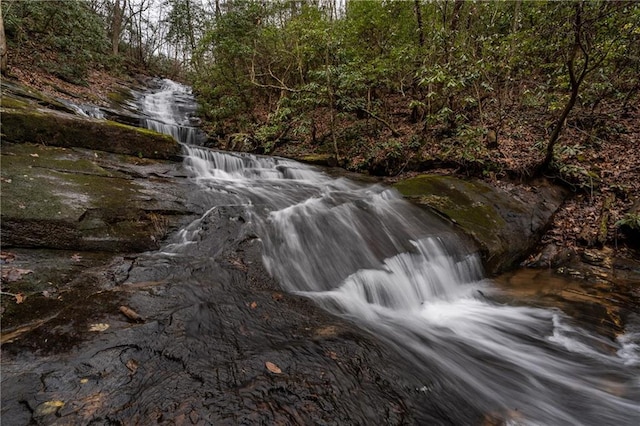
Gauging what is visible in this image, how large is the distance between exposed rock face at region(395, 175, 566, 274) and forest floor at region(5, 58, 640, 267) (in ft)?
0.94

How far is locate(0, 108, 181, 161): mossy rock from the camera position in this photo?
5.53 meters

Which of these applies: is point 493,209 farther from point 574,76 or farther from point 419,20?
point 419,20

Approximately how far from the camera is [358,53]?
32.4 feet

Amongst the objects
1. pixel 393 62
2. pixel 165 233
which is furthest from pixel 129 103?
pixel 165 233

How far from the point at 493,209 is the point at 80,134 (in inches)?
325

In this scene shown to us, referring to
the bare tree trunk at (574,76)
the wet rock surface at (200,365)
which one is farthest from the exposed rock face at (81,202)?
the bare tree trunk at (574,76)

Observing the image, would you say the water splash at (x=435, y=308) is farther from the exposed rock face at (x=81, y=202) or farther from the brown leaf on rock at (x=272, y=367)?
the exposed rock face at (x=81, y=202)

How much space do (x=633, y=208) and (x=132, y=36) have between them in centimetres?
3236

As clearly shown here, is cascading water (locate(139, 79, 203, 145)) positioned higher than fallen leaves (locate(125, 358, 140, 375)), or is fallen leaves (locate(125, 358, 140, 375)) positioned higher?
cascading water (locate(139, 79, 203, 145))

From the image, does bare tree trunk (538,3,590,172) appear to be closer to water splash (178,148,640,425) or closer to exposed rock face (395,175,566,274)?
exposed rock face (395,175,566,274)

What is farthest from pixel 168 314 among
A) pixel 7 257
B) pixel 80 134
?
pixel 80 134

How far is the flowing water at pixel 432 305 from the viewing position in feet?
9.69

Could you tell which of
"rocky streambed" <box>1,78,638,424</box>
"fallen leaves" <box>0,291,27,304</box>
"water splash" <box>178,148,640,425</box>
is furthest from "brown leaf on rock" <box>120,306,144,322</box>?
"water splash" <box>178,148,640,425</box>

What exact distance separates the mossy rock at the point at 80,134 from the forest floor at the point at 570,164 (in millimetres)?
4794
